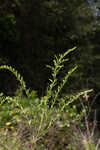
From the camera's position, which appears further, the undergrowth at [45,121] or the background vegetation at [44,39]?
the background vegetation at [44,39]

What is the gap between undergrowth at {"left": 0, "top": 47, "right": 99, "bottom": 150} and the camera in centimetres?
116

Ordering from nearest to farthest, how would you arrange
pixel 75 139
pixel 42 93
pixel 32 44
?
pixel 75 139 < pixel 42 93 < pixel 32 44

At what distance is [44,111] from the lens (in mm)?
1155

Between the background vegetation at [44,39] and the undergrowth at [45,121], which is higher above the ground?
the background vegetation at [44,39]

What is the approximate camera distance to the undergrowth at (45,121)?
1156 millimetres

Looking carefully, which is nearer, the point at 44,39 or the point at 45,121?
the point at 45,121

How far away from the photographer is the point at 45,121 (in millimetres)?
1162

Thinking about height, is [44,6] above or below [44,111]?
above

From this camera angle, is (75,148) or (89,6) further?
(89,6)

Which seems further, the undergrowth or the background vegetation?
the background vegetation

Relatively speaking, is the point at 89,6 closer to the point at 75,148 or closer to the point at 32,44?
the point at 32,44

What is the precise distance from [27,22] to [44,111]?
9.03ft

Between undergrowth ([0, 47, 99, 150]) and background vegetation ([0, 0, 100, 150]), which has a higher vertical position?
background vegetation ([0, 0, 100, 150])

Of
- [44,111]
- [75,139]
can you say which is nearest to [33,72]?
[75,139]
